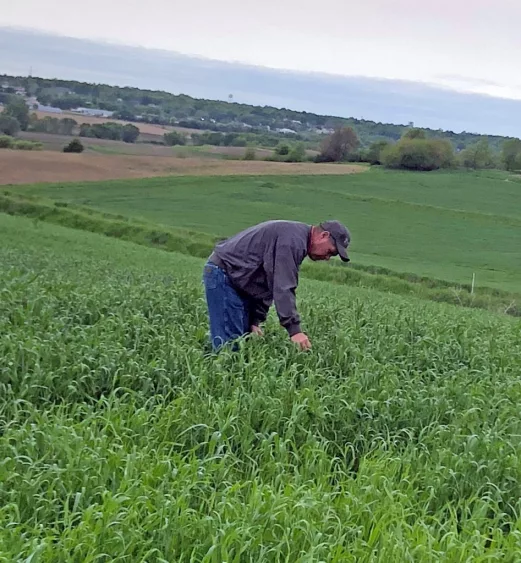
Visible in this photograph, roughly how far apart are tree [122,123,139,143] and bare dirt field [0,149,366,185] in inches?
338

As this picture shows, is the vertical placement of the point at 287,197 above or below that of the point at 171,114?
below

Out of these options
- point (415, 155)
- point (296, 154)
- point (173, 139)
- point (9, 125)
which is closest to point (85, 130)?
point (9, 125)

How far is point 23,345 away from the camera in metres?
5.71

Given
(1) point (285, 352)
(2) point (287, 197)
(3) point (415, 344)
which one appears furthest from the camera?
(2) point (287, 197)

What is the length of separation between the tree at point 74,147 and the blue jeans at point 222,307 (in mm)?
46882

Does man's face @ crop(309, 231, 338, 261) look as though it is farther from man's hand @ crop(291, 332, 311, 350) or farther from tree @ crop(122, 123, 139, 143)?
tree @ crop(122, 123, 139, 143)

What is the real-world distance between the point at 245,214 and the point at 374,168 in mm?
24078

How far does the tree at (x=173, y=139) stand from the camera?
206 feet

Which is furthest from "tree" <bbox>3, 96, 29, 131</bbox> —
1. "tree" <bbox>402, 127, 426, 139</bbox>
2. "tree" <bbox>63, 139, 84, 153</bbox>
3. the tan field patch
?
"tree" <bbox>402, 127, 426, 139</bbox>

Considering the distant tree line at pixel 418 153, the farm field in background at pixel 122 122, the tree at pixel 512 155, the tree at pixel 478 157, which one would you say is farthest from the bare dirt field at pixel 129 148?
the tree at pixel 512 155

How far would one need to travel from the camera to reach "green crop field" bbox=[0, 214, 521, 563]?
3.33 metres

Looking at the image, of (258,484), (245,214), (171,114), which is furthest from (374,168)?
(258,484)

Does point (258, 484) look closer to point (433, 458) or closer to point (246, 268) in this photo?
point (433, 458)

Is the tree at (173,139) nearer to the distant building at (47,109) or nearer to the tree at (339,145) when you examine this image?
the distant building at (47,109)
